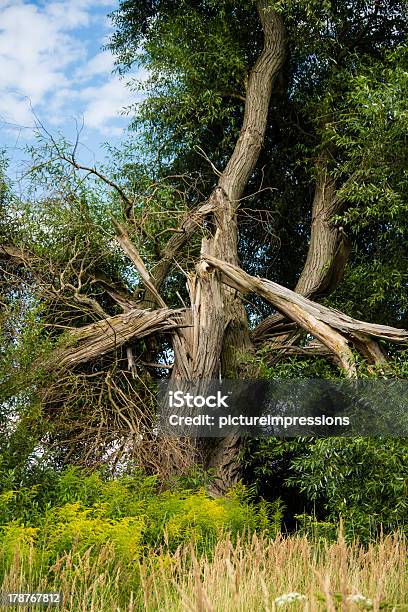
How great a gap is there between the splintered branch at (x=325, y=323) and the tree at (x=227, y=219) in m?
0.02

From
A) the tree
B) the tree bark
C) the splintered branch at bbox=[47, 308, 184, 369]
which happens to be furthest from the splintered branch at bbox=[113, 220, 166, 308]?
the tree bark

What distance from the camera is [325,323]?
893cm

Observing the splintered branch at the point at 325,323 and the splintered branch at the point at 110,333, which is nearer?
the splintered branch at the point at 325,323

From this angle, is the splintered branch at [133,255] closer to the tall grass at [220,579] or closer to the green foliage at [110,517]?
the green foliage at [110,517]

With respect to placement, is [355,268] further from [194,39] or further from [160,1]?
[160,1]

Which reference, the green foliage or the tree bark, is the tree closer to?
the tree bark

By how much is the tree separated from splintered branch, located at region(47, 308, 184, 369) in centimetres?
2

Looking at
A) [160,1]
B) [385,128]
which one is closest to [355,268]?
[385,128]

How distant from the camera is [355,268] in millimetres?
11461

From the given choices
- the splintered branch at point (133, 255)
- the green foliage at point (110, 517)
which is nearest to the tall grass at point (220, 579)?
the green foliage at point (110, 517)

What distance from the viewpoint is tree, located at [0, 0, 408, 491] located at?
32.3 feet

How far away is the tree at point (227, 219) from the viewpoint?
9.84 metres

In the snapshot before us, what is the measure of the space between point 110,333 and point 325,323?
8.87 ft

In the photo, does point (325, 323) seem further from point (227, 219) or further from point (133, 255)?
point (227, 219)
